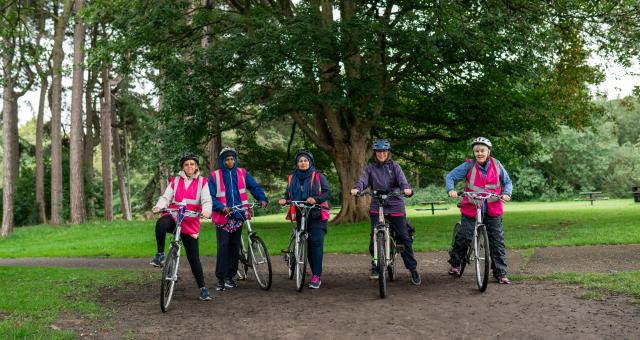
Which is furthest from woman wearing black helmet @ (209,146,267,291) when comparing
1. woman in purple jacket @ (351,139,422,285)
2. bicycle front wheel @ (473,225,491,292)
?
bicycle front wheel @ (473,225,491,292)

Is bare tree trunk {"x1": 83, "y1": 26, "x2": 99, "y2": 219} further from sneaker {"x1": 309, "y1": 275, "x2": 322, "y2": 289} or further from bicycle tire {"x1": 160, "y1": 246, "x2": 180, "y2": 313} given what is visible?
bicycle tire {"x1": 160, "y1": 246, "x2": 180, "y2": 313}

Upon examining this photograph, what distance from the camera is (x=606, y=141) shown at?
197 feet

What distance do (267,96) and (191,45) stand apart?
12.8 feet

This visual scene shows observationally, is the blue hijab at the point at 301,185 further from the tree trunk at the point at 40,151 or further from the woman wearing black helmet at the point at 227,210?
the tree trunk at the point at 40,151

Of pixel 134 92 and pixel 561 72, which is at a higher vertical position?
pixel 134 92

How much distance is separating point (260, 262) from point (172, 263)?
1.87 m

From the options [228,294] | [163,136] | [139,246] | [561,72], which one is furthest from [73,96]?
[228,294]

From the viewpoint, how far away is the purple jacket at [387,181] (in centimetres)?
905

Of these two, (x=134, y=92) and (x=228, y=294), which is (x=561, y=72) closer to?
(x=228, y=294)

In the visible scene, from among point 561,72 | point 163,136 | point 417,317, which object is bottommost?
point 417,317

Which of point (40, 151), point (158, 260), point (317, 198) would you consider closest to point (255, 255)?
point (317, 198)

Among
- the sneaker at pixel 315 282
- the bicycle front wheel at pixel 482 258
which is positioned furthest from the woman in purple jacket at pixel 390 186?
the bicycle front wheel at pixel 482 258

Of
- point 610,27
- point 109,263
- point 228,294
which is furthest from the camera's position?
point 610,27

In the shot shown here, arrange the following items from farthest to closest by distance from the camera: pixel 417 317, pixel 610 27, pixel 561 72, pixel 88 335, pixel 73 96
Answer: pixel 73 96
pixel 561 72
pixel 610 27
pixel 417 317
pixel 88 335
